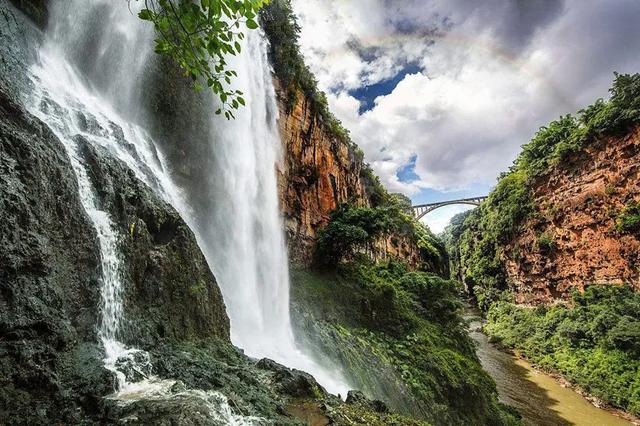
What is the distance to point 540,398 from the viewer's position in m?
16.4

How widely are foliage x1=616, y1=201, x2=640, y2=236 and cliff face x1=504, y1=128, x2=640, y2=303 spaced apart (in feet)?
1.06

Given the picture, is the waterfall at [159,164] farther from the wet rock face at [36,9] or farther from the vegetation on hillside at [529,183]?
the vegetation on hillside at [529,183]

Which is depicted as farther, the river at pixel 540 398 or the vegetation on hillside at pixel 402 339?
the river at pixel 540 398

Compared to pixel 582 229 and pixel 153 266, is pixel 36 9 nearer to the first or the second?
pixel 153 266

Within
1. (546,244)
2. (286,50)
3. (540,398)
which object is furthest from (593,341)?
(286,50)

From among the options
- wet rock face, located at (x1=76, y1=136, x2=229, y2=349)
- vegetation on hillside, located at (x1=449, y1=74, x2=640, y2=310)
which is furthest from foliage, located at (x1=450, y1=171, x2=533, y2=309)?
wet rock face, located at (x1=76, y1=136, x2=229, y2=349)

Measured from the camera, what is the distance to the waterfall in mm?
5625

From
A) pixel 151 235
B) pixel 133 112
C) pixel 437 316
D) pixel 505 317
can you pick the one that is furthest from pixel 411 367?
pixel 505 317

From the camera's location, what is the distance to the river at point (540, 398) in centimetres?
1415

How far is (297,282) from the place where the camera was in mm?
13789

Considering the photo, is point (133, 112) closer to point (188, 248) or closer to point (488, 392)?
point (188, 248)

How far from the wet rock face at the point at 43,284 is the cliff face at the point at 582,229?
26.9m

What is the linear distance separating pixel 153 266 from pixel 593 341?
77.2 ft

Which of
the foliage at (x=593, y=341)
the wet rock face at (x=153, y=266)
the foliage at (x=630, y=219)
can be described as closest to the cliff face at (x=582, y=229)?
the foliage at (x=630, y=219)
